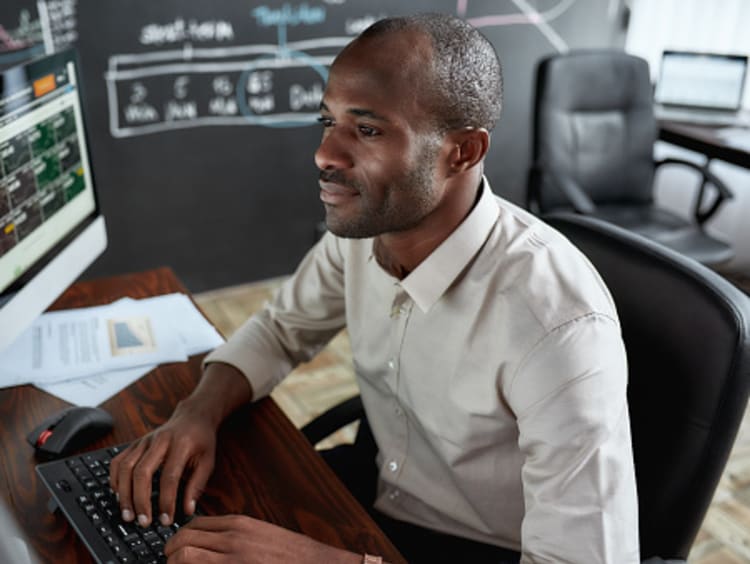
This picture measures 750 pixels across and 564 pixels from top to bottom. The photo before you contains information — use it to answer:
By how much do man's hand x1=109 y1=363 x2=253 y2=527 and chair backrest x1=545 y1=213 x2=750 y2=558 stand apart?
0.56 metres

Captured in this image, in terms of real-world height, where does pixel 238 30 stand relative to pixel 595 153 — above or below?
above

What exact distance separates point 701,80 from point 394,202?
2.43 m

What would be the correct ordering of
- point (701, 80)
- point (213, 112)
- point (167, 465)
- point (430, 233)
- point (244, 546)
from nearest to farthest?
1. point (244, 546)
2. point (167, 465)
3. point (430, 233)
4. point (213, 112)
5. point (701, 80)

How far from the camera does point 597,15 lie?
3398mm

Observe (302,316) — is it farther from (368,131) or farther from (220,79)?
(220,79)

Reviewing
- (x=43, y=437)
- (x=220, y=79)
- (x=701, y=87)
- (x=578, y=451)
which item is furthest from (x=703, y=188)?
(x=43, y=437)

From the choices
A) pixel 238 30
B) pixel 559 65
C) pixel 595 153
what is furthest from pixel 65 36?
pixel 595 153

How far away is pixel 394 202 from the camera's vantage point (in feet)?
3.26

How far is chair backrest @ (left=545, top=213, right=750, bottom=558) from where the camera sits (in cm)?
93

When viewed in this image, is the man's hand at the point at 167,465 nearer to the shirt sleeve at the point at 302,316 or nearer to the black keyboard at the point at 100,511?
the black keyboard at the point at 100,511

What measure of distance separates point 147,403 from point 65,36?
5.64 feet

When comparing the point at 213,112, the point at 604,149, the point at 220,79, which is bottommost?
the point at 604,149

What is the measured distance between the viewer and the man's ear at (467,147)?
99 cm

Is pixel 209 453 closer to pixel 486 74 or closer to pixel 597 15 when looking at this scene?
pixel 486 74
